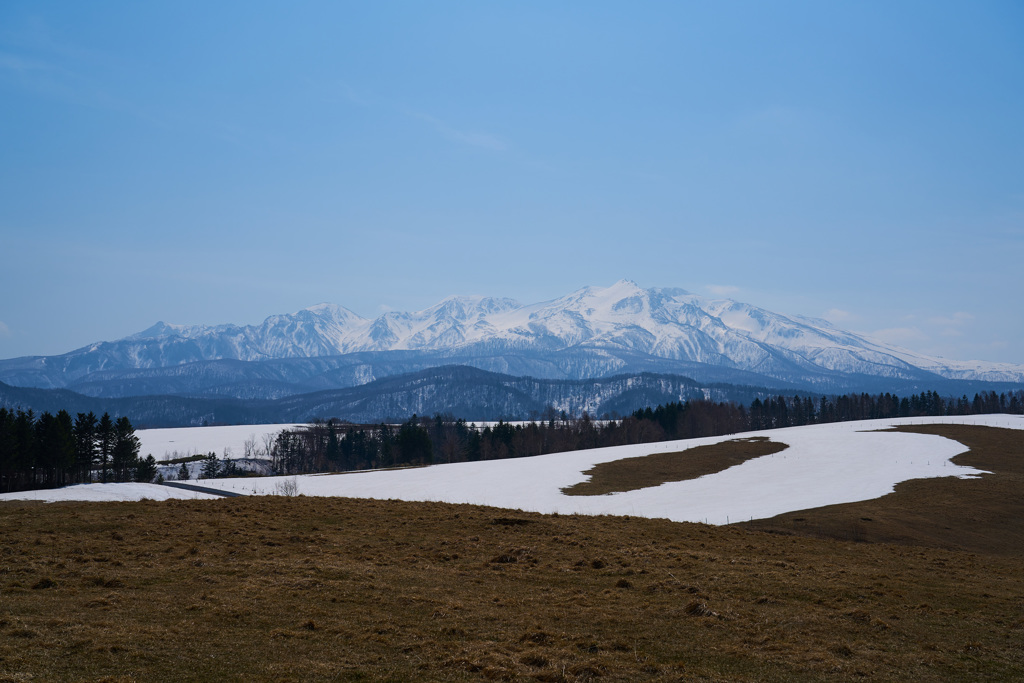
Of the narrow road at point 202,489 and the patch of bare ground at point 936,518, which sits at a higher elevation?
the patch of bare ground at point 936,518

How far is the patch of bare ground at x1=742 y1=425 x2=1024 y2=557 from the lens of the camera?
38844mm

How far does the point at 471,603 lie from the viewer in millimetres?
20312

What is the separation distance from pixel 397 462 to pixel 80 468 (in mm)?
65246

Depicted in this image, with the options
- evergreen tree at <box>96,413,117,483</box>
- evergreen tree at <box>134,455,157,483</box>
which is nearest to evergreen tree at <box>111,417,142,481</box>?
evergreen tree at <box>96,413,117,483</box>

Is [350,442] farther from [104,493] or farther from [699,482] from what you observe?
[699,482]

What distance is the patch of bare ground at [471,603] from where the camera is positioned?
15.0 m

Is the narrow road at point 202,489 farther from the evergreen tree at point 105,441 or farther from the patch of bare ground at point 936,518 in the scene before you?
the patch of bare ground at point 936,518

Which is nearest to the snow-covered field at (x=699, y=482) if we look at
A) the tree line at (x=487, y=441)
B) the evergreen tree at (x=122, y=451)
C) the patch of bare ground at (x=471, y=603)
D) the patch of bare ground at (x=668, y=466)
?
the patch of bare ground at (x=668, y=466)

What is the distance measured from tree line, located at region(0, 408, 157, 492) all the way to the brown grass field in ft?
197

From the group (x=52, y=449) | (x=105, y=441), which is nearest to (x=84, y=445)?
(x=105, y=441)

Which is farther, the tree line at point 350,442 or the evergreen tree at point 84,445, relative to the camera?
the evergreen tree at point 84,445

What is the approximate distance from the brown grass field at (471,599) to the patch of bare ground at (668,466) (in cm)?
2752

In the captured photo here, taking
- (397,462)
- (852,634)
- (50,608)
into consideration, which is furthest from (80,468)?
(852,634)

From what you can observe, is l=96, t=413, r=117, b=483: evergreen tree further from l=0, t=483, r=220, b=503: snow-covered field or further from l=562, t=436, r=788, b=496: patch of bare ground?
l=562, t=436, r=788, b=496: patch of bare ground
